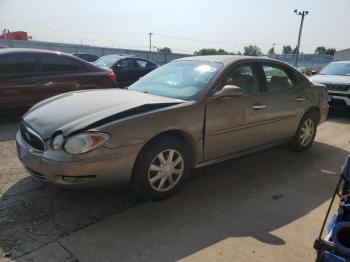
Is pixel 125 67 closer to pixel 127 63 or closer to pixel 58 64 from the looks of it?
pixel 127 63

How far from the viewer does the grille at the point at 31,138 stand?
3633 millimetres

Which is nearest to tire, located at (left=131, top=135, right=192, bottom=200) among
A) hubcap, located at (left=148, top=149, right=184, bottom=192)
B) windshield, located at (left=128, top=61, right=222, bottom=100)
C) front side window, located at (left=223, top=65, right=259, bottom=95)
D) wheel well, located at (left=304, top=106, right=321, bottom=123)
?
hubcap, located at (left=148, top=149, right=184, bottom=192)

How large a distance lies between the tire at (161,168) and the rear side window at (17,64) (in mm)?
4425

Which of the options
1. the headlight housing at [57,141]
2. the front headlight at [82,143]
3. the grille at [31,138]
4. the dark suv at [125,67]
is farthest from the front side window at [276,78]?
the dark suv at [125,67]

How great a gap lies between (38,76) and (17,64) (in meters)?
0.43

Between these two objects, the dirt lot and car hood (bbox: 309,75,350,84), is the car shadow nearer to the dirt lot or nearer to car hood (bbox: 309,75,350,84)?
the dirt lot

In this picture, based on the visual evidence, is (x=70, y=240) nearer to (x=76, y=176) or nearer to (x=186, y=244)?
(x=76, y=176)

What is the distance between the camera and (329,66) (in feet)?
36.0

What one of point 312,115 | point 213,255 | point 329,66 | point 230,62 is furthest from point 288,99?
point 329,66

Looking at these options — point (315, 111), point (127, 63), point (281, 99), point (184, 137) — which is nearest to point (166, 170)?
point (184, 137)

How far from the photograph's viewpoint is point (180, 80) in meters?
4.73

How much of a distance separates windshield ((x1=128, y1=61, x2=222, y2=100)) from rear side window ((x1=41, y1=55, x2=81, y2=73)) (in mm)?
3115

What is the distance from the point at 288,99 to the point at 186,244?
3113 millimetres

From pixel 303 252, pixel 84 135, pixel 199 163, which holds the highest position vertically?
pixel 84 135
